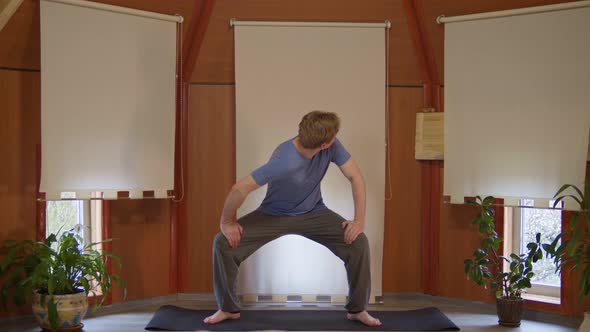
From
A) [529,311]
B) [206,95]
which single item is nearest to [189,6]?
[206,95]

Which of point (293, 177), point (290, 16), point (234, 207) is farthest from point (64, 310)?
point (290, 16)

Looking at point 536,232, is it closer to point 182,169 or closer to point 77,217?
point 182,169

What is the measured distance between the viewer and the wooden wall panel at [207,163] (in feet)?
16.4

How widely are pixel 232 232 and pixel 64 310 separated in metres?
1.04

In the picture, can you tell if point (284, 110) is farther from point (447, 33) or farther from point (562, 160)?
point (562, 160)

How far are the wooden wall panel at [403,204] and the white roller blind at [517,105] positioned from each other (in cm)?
33

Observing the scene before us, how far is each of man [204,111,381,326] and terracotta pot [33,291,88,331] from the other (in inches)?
29.5

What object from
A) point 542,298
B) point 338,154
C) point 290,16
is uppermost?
point 290,16

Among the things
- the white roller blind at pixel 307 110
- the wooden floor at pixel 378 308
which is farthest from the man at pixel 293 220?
the white roller blind at pixel 307 110

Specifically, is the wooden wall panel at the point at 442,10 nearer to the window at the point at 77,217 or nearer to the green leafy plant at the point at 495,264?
the green leafy plant at the point at 495,264

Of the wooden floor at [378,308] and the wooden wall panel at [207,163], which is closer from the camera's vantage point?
the wooden floor at [378,308]

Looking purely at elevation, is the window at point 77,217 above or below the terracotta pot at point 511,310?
above

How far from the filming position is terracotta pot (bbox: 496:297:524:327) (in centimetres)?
427

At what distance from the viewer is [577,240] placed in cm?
393
